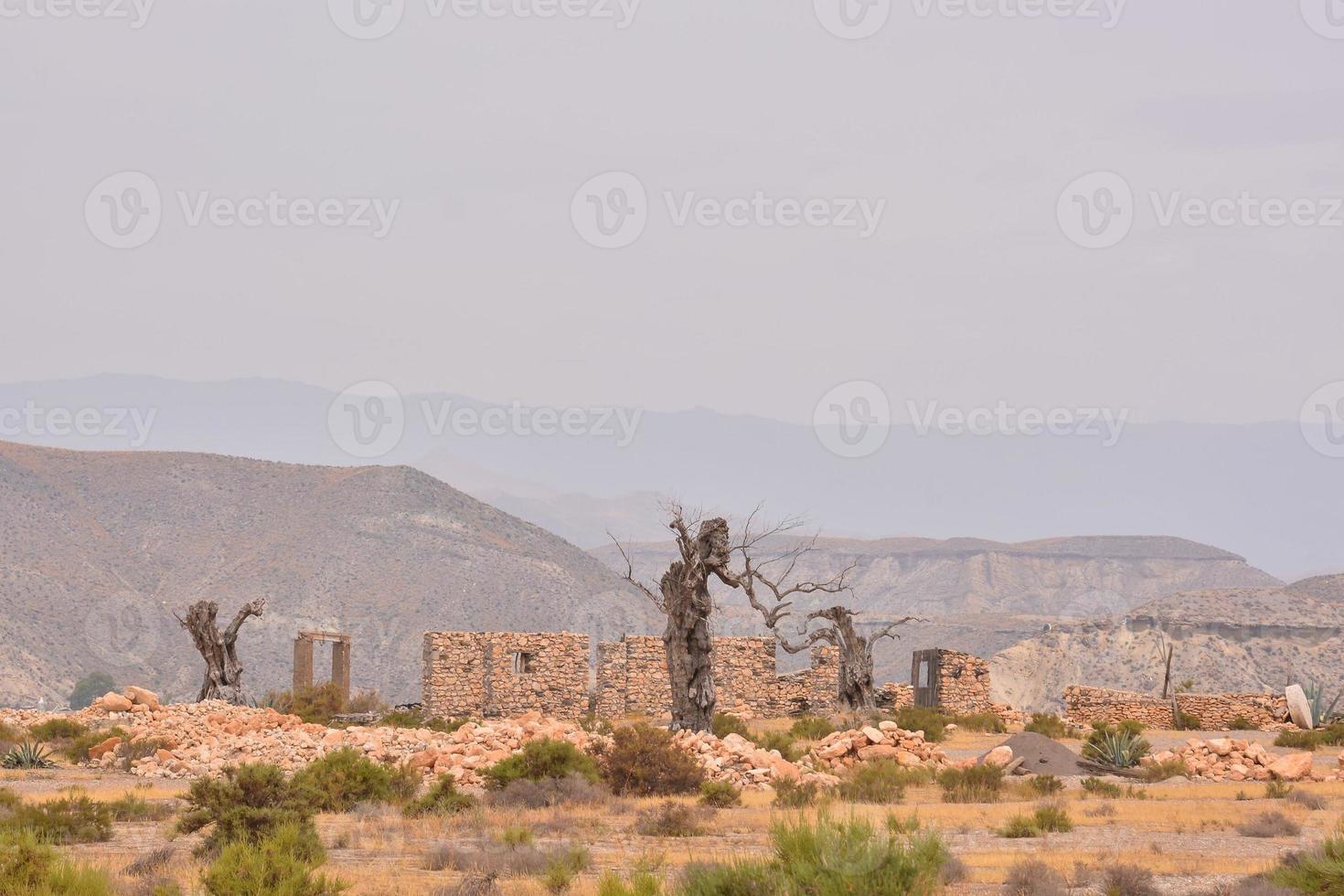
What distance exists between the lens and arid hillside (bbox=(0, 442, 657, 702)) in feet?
247

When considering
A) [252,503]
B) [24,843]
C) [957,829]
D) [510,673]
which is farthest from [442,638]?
[252,503]

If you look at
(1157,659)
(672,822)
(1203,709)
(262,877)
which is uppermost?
(1157,659)

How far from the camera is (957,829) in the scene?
1822 cm

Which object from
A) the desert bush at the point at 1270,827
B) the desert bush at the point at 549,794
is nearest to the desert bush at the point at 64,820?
the desert bush at the point at 549,794

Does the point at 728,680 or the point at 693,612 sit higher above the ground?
the point at 693,612

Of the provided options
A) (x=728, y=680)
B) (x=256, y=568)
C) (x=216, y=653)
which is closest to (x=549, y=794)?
(x=728, y=680)

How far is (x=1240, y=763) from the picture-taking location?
25.3 meters

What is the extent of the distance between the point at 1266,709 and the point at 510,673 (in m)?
19.1

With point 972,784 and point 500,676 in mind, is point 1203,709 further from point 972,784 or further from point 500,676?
point 972,784

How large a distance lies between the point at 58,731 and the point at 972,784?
19.8 metres

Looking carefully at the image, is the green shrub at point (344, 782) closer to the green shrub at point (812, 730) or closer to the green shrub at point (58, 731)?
the green shrub at point (812, 730)

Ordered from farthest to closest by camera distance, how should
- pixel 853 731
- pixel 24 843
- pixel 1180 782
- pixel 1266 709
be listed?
1. pixel 1266 709
2. pixel 853 731
3. pixel 1180 782
4. pixel 24 843

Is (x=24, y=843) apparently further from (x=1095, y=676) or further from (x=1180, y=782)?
(x=1095, y=676)

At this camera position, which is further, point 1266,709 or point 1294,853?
point 1266,709
